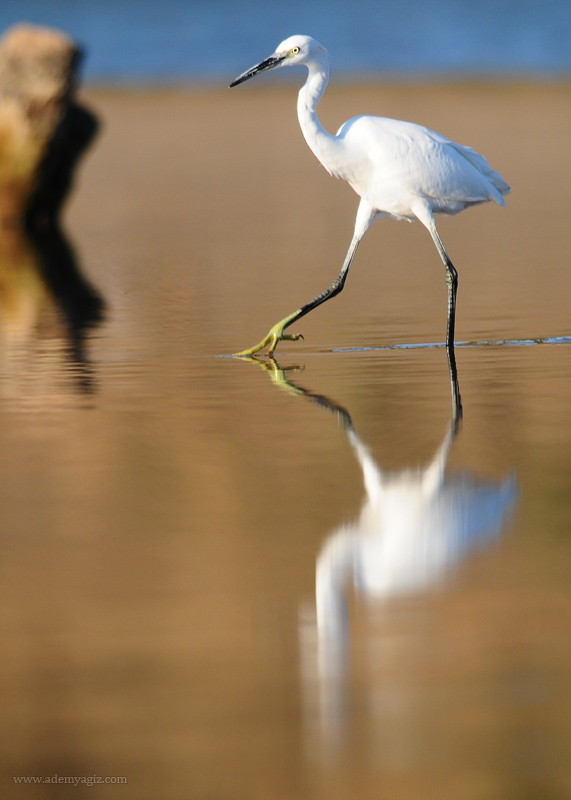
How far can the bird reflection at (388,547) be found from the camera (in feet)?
11.6

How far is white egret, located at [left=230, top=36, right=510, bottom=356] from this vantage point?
27.0ft

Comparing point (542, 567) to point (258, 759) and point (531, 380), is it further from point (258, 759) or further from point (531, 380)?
point (531, 380)

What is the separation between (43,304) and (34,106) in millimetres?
5976

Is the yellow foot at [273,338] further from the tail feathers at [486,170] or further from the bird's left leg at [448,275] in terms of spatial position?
the tail feathers at [486,170]

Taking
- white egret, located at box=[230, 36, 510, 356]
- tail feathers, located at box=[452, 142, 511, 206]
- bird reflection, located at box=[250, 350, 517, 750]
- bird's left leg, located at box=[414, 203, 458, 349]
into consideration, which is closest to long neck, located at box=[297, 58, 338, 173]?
white egret, located at box=[230, 36, 510, 356]

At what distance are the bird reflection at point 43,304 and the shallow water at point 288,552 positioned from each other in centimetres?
6

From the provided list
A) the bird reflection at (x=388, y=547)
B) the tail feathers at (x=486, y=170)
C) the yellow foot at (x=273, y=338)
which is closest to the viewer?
Answer: the bird reflection at (x=388, y=547)

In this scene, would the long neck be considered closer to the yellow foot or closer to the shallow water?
the yellow foot

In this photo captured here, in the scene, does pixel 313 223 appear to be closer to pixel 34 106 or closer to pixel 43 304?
pixel 34 106

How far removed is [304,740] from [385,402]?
12.3 feet

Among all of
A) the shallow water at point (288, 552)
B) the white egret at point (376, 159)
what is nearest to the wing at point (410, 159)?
the white egret at point (376, 159)

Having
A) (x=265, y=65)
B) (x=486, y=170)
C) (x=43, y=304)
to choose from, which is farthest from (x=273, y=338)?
(x=43, y=304)

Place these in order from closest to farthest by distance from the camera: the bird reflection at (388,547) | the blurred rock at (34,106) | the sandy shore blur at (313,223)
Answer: the bird reflection at (388,547)
the sandy shore blur at (313,223)
the blurred rock at (34,106)

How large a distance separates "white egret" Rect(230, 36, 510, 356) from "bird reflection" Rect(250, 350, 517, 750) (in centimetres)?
299
